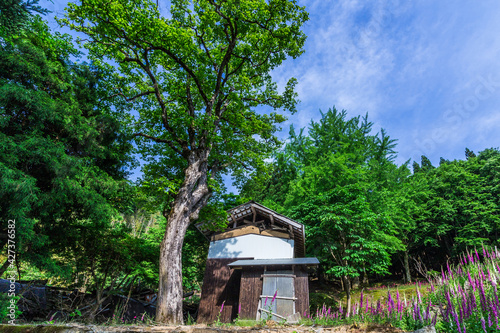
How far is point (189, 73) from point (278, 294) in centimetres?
949

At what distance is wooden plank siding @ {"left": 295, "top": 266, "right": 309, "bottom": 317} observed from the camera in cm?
833

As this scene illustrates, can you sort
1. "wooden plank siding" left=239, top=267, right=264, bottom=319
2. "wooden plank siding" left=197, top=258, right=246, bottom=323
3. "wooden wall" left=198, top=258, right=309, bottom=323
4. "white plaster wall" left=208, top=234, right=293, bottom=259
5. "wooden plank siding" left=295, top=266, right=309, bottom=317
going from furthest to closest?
"white plaster wall" left=208, top=234, right=293, bottom=259
"wooden plank siding" left=197, top=258, right=246, bottom=323
"wooden plank siding" left=239, top=267, right=264, bottom=319
"wooden wall" left=198, top=258, right=309, bottom=323
"wooden plank siding" left=295, top=266, right=309, bottom=317

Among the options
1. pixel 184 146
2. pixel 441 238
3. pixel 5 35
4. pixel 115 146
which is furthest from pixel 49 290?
pixel 441 238

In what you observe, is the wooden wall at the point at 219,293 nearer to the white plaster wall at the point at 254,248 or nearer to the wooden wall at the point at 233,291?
the wooden wall at the point at 233,291

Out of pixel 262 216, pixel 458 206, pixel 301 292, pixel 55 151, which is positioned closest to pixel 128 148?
pixel 55 151

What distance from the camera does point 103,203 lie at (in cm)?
830

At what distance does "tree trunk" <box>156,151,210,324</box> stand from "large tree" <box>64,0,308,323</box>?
29mm

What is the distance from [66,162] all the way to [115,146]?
2754 millimetres

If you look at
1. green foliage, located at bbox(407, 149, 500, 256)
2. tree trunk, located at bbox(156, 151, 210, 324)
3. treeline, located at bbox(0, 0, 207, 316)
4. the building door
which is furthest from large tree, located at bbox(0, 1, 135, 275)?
green foliage, located at bbox(407, 149, 500, 256)

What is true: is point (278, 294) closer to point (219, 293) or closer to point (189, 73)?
point (219, 293)

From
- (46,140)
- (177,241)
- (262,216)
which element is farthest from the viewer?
(262,216)

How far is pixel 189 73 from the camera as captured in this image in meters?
9.84

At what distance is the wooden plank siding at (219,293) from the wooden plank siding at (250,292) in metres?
2.03

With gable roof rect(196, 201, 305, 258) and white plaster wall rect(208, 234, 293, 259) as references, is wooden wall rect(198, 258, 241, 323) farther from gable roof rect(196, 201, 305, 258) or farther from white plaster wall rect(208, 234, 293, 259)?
gable roof rect(196, 201, 305, 258)
